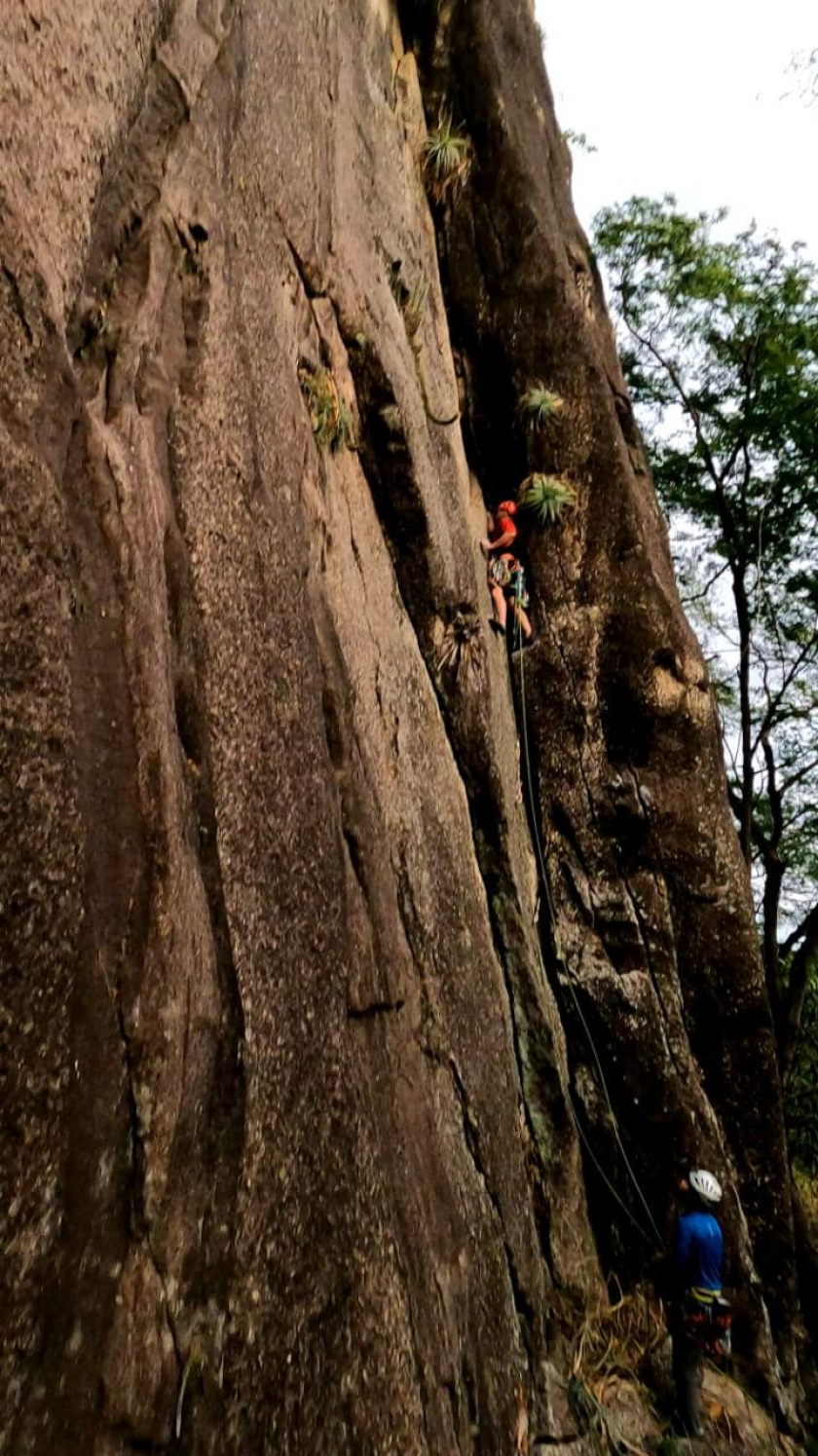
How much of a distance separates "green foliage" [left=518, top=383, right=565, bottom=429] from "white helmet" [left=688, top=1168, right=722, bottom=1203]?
21.5 feet

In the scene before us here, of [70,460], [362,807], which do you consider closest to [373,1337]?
[362,807]

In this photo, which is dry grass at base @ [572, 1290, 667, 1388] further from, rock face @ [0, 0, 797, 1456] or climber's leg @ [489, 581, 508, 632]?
climber's leg @ [489, 581, 508, 632]

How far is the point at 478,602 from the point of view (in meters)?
7.49

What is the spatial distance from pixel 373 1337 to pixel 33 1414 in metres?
1.44

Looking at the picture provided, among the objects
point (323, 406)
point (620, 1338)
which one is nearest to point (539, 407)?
point (323, 406)

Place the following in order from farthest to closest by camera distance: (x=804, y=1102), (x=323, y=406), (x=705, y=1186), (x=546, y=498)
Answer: (x=804, y=1102), (x=546, y=498), (x=705, y=1186), (x=323, y=406)

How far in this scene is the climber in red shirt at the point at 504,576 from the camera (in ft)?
27.2

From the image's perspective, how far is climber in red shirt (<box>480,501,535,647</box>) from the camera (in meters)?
8.30

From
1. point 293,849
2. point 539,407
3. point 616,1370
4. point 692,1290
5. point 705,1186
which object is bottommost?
point 616,1370

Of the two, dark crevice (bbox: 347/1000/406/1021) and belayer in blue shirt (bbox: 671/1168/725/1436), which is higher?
dark crevice (bbox: 347/1000/406/1021)

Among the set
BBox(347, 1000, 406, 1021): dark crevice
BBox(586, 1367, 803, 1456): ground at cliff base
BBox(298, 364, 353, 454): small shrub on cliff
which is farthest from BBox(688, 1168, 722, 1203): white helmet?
BBox(298, 364, 353, 454): small shrub on cliff

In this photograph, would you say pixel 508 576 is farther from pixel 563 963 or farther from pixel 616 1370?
pixel 616 1370

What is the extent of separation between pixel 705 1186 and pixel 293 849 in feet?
15.3

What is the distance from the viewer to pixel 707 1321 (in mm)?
6172
